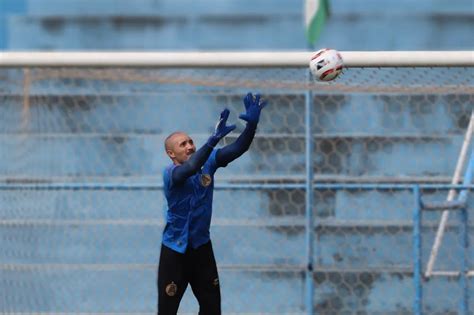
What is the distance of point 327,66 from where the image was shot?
5.01 meters

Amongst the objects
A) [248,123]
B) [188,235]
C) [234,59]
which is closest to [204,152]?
[248,123]

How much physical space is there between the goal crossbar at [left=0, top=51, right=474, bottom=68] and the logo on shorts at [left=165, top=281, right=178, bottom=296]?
49.9 inches

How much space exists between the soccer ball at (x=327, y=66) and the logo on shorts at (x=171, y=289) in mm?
1324

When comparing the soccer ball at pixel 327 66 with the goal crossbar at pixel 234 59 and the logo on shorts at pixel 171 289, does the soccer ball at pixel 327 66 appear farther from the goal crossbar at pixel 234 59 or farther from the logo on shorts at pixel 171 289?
the logo on shorts at pixel 171 289

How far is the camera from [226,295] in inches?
288

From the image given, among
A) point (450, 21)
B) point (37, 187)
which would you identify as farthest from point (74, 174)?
point (450, 21)

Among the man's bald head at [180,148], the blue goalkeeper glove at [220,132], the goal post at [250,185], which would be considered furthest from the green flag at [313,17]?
the blue goalkeeper glove at [220,132]

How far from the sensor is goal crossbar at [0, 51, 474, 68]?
535cm

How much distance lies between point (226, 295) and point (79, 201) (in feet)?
4.45

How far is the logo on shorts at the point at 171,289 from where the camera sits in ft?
17.4

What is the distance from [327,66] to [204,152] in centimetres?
75

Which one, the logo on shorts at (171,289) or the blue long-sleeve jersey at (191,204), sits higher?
the blue long-sleeve jersey at (191,204)

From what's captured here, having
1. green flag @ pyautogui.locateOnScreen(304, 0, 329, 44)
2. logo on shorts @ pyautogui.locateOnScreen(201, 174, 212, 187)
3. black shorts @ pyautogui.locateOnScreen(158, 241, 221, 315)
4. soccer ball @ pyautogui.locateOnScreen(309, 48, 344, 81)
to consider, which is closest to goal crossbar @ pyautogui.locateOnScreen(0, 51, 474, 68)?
soccer ball @ pyautogui.locateOnScreen(309, 48, 344, 81)

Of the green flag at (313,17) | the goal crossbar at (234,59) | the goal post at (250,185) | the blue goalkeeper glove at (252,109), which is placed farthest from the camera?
the green flag at (313,17)
